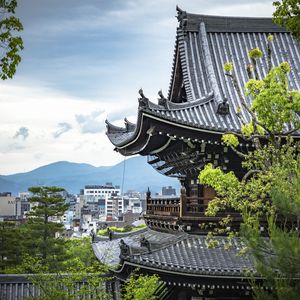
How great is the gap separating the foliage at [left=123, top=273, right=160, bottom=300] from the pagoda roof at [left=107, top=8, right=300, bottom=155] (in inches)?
178

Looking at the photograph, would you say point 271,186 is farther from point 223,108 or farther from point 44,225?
point 44,225

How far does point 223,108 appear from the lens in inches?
811

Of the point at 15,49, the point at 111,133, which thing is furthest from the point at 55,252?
the point at 15,49

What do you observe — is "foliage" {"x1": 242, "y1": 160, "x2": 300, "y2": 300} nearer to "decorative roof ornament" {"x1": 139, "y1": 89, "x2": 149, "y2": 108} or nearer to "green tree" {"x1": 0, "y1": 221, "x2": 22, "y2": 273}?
"decorative roof ornament" {"x1": 139, "y1": 89, "x2": 149, "y2": 108}

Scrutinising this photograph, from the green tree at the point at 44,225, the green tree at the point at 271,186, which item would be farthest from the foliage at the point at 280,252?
the green tree at the point at 44,225

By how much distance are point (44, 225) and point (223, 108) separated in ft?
124

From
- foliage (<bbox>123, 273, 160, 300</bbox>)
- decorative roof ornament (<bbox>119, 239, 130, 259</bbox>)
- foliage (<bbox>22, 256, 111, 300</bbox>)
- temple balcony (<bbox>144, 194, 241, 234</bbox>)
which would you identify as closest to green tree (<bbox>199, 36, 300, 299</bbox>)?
temple balcony (<bbox>144, 194, 241, 234</bbox>)

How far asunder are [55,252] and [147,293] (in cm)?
3858

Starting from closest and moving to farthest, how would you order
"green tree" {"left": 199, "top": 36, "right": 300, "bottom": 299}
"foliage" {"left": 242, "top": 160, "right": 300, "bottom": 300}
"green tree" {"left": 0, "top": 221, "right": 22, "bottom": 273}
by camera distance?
"foliage" {"left": 242, "top": 160, "right": 300, "bottom": 300}, "green tree" {"left": 199, "top": 36, "right": 300, "bottom": 299}, "green tree" {"left": 0, "top": 221, "right": 22, "bottom": 273}

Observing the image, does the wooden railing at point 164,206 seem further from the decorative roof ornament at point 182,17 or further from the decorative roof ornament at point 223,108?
the decorative roof ornament at point 182,17

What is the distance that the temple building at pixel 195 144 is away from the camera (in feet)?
60.4

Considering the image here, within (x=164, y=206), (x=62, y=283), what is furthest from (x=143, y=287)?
(x=164, y=206)

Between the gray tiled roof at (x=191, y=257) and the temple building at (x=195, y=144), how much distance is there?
0.09 feet

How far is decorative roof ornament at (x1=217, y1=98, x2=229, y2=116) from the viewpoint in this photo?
67.5ft
